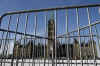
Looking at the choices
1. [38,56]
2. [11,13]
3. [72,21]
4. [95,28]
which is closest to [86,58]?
[95,28]

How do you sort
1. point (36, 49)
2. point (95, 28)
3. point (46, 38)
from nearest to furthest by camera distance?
point (95, 28) → point (36, 49) → point (46, 38)

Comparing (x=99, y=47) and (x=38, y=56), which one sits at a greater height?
(x=99, y=47)

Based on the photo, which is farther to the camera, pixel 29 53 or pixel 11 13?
pixel 29 53

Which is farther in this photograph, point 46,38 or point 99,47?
point 46,38

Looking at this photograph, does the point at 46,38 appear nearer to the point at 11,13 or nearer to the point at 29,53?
the point at 29,53

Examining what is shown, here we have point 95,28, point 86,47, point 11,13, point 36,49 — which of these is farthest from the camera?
point 36,49

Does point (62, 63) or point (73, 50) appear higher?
point (73, 50)

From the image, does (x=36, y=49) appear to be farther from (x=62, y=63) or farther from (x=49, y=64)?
(x=62, y=63)

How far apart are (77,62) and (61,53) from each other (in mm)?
717

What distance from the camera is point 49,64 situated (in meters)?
2.81

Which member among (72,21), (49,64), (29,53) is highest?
(72,21)

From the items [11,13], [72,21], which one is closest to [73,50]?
[72,21]

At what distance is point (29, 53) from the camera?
329cm

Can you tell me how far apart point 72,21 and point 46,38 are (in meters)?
1.43
